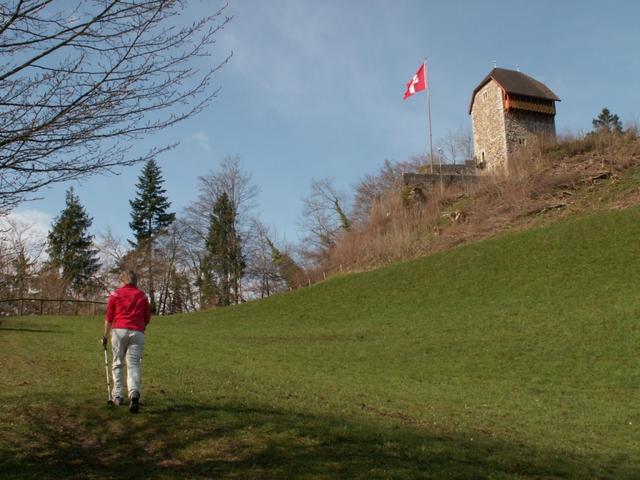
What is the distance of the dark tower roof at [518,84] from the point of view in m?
49.9

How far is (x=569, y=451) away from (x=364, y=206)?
5628cm

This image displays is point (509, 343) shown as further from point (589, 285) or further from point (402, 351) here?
point (589, 285)

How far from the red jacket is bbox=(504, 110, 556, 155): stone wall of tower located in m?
44.8

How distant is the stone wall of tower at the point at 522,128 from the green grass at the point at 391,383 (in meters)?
19.1

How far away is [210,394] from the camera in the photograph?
9.64m

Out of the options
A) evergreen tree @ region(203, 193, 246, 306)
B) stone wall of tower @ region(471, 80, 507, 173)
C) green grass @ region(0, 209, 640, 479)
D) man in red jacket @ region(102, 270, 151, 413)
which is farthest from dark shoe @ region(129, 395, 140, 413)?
evergreen tree @ region(203, 193, 246, 306)

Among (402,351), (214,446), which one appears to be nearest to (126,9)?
(214,446)

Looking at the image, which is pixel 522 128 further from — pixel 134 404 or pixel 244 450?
pixel 244 450

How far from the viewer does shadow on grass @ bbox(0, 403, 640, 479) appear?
5.80 meters

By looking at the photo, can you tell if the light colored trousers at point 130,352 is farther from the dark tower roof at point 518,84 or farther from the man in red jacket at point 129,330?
the dark tower roof at point 518,84

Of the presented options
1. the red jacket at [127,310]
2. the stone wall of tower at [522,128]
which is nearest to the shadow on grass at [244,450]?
the red jacket at [127,310]

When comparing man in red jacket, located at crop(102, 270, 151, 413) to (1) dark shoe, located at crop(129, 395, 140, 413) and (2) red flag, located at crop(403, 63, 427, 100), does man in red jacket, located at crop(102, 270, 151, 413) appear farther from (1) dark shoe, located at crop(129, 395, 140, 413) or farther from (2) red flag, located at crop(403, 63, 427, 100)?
(2) red flag, located at crop(403, 63, 427, 100)

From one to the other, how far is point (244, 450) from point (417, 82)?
44599 mm

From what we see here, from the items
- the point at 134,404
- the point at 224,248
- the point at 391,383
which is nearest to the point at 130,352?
the point at 134,404
